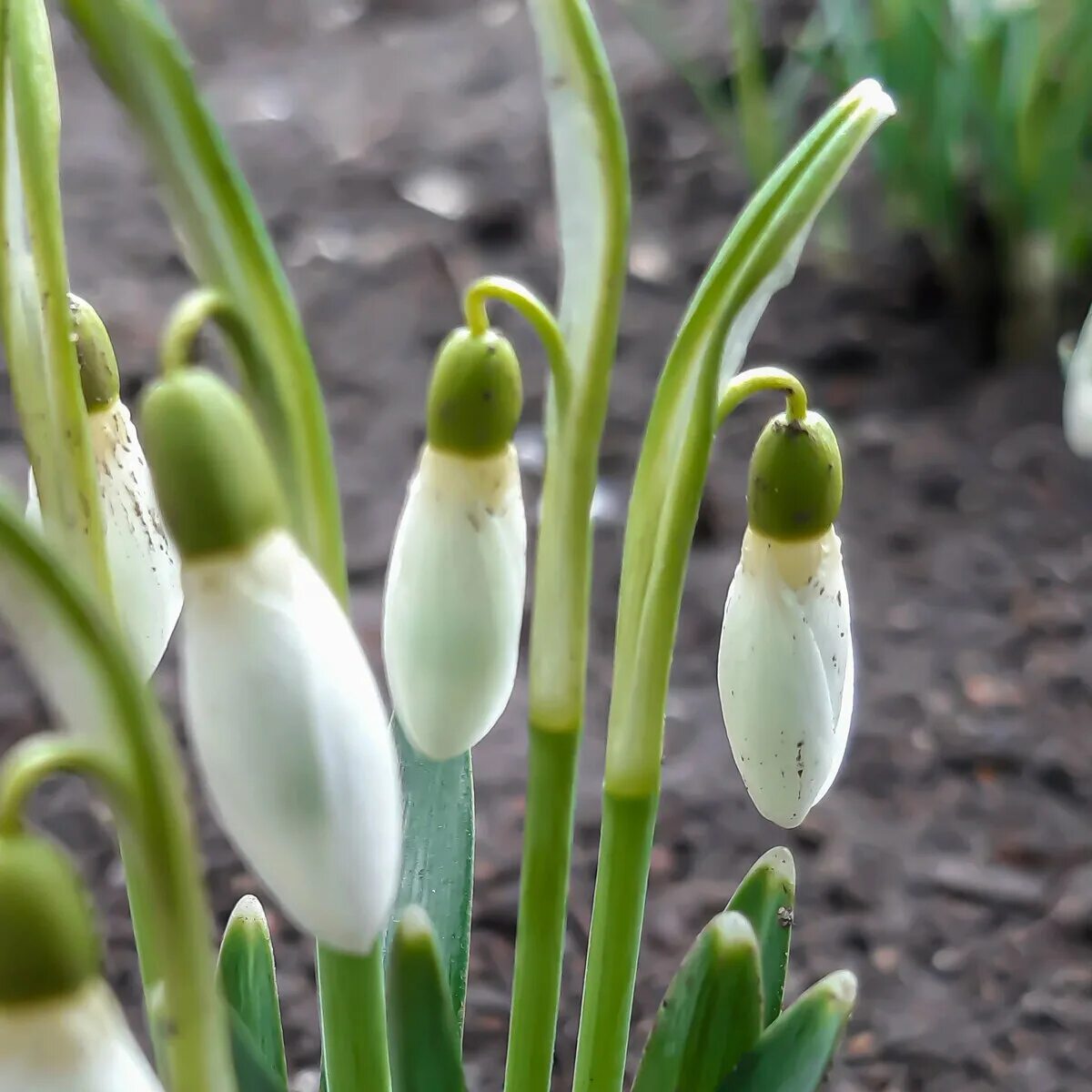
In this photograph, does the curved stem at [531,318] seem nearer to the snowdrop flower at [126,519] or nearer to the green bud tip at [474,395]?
the green bud tip at [474,395]

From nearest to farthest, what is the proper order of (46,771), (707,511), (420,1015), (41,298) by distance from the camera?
(46,771) → (41,298) → (420,1015) → (707,511)

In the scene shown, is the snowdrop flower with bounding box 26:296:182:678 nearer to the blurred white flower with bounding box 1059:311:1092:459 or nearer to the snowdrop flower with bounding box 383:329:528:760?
the snowdrop flower with bounding box 383:329:528:760

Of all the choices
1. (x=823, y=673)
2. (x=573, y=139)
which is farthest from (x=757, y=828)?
(x=573, y=139)

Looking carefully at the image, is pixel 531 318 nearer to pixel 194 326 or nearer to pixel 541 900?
pixel 194 326

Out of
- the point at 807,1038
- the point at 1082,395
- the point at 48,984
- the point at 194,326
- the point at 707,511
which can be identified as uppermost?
the point at 194,326

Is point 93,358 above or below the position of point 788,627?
above

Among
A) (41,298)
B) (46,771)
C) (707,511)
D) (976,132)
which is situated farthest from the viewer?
(976,132)

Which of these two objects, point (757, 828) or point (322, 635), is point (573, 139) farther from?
point (757, 828)

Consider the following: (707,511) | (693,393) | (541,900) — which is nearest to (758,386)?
(693,393)
